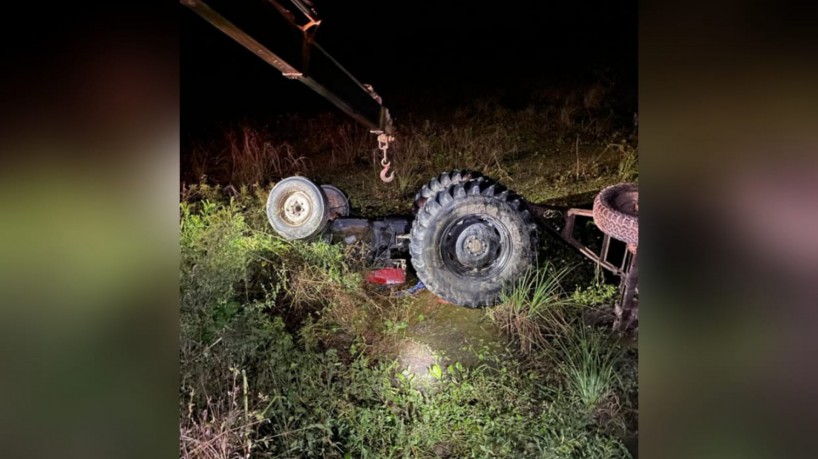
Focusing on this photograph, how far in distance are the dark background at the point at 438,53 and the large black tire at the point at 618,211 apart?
304 mm

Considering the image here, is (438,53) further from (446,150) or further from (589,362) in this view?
(589,362)

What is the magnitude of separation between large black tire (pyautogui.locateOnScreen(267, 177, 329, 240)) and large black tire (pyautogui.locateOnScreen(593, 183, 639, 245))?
3.56 ft

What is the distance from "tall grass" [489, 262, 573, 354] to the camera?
2209 millimetres

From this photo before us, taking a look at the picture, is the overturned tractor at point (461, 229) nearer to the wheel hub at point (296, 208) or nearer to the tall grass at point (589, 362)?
the wheel hub at point (296, 208)

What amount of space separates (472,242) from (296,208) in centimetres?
76

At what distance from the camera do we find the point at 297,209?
2.50m

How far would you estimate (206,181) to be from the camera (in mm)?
2562
